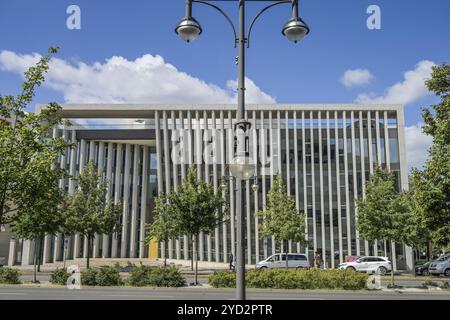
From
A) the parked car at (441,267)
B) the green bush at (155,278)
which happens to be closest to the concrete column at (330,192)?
the parked car at (441,267)

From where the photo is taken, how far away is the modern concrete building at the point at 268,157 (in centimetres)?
4378

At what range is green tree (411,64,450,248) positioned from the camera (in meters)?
14.5

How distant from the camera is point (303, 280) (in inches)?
835

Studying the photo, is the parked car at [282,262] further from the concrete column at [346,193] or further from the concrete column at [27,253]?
the concrete column at [27,253]

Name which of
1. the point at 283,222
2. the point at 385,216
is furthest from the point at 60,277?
the point at 385,216

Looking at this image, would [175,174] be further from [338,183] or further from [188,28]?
[188,28]

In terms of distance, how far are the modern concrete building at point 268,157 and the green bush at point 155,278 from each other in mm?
21476

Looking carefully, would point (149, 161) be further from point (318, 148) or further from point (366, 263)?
point (366, 263)

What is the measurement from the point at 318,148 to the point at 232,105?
1082 centimetres

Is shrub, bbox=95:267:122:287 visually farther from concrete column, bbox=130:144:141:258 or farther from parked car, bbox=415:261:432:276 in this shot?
concrete column, bbox=130:144:141:258

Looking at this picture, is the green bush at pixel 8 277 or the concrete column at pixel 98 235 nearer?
the green bush at pixel 8 277

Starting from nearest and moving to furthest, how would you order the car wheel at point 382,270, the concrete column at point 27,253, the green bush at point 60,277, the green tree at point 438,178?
the green tree at point 438,178 < the green bush at point 60,277 < the car wheel at point 382,270 < the concrete column at point 27,253

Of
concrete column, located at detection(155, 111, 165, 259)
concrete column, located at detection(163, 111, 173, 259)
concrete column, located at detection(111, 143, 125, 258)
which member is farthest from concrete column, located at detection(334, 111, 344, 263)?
concrete column, located at detection(111, 143, 125, 258)
